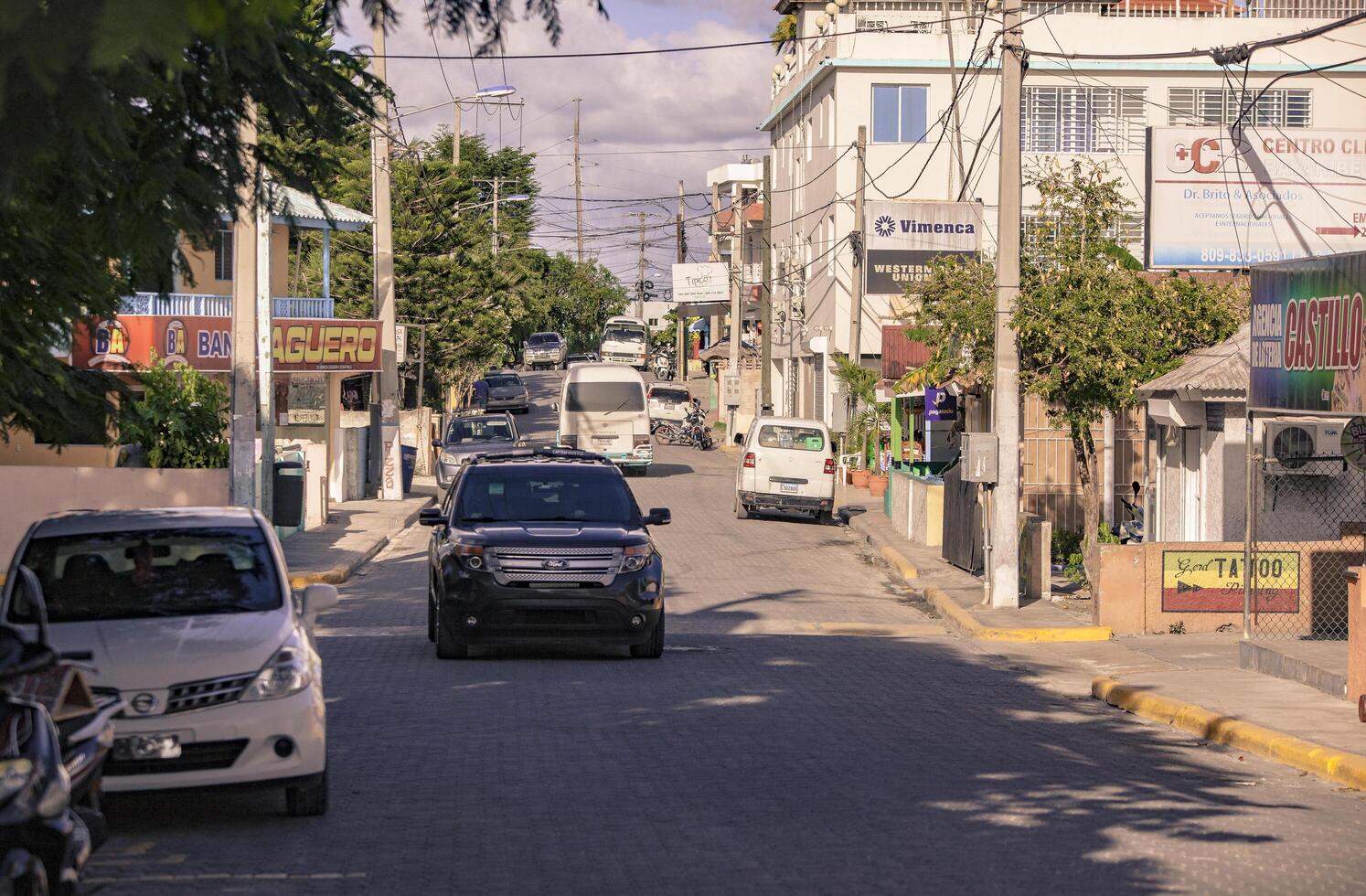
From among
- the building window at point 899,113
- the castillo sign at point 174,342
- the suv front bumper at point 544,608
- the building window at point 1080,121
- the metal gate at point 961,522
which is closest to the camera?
the suv front bumper at point 544,608

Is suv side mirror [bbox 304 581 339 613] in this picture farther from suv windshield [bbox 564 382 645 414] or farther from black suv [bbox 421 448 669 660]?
suv windshield [bbox 564 382 645 414]

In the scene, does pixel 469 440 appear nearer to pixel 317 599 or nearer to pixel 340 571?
pixel 340 571

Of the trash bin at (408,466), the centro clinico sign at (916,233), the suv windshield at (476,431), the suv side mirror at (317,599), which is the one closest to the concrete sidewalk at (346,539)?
the trash bin at (408,466)

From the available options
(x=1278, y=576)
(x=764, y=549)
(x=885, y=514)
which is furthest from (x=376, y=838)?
(x=885, y=514)

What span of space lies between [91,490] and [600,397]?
19.8 meters

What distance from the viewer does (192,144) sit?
7023 millimetres

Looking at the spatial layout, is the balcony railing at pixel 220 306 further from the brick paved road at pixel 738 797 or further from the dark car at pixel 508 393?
the dark car at pixel 508 393

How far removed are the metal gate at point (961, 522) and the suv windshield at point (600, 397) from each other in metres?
16.8

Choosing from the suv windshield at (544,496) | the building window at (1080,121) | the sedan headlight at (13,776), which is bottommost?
the sedan headlight at (13,776)

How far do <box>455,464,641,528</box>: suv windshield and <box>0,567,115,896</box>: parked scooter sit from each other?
953cm

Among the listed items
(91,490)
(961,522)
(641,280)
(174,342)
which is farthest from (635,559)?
(641,280)

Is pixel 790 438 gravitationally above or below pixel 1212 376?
below

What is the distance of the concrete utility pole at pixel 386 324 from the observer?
33.3 metres

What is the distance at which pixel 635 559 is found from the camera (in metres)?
14.3
